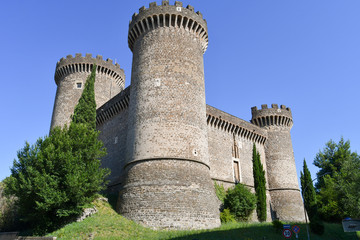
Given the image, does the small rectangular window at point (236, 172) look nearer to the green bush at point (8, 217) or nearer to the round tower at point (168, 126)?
the round tower at point (168, 126)

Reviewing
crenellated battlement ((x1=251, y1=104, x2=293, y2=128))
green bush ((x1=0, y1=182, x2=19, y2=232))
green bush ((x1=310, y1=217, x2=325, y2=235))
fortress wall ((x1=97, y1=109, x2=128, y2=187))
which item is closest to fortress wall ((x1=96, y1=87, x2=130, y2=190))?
fortress wall ((x1=97, y1=109, x2=128, y2=187))

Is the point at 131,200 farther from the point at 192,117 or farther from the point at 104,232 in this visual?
the point at 192,117

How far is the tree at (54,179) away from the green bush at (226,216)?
9.35 meters

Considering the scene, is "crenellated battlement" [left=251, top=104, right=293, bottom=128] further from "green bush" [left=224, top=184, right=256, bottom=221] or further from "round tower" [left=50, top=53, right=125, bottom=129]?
"round tower" [left=50, top=53, right=125, bottom=129]

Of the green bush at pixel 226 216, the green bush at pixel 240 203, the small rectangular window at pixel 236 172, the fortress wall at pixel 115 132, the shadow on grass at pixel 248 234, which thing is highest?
the fortress wall at pixel 115 132

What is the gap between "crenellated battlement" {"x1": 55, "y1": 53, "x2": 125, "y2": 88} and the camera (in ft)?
113

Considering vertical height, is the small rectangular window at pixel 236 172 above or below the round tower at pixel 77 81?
below

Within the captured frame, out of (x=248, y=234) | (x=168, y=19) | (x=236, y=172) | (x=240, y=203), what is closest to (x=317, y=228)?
(x=240, y=203)

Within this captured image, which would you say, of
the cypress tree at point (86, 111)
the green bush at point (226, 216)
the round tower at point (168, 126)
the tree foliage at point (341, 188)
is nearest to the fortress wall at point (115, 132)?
the cypress tree at point (86, 111)

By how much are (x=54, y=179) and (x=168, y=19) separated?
44.7 ft

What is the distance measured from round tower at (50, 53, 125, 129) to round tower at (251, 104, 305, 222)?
1671 centimetres

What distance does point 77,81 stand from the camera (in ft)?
112

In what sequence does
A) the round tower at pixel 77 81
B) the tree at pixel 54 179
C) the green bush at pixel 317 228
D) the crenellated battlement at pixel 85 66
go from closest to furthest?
1. the tree at pixel 54 179
2. the green bush at pixel 317 228
3. the round tower at pixel 77 81
4. the crenellated battlement at pixel 85 66

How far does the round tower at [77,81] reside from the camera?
110 ft
